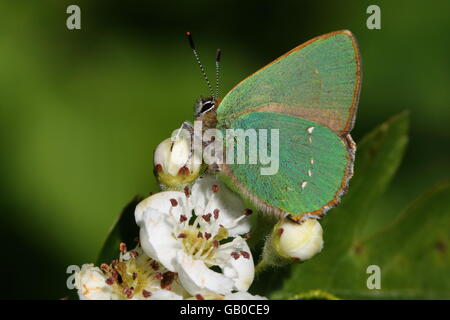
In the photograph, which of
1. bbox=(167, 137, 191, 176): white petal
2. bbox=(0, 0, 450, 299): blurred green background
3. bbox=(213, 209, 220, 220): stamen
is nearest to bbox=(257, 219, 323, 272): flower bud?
bbox=(213, 209, 220, 220): stamen

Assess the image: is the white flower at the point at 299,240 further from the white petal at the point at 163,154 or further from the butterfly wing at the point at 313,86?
the white petal at the point at 163,154

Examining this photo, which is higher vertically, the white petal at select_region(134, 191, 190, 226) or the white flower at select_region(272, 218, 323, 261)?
the white petal at select_region(134, 191, 190, 226)

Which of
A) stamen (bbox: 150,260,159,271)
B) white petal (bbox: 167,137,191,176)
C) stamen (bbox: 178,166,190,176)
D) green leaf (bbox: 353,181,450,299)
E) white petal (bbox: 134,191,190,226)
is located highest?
white petal (bbox: 167,137,191,176)

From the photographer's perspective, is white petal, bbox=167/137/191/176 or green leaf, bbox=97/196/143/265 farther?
white petal, bbox=167/137/191/176

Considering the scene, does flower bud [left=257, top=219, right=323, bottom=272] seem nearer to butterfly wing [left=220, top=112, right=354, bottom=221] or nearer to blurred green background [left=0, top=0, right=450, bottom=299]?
butterfly wing [left=220, top=112, right=354, bottom=221]
